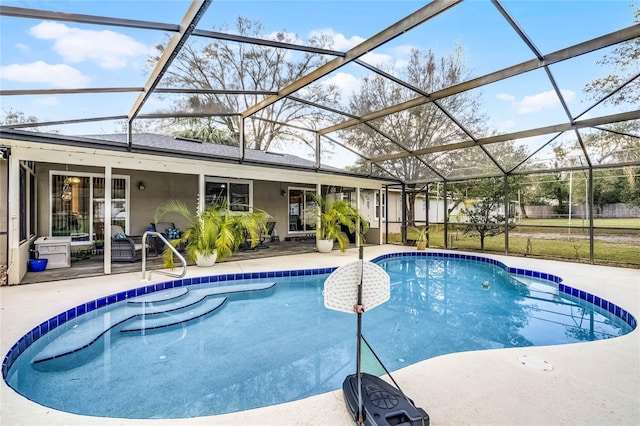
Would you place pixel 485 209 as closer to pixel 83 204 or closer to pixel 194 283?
pixel 194 283

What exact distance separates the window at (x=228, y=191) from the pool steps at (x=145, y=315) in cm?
530

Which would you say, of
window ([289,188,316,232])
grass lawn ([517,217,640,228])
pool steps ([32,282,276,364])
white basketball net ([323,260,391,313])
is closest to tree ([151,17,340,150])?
pool steps ([32,282,276,364])

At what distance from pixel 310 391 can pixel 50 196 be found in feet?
29.7

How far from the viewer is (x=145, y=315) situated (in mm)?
4770

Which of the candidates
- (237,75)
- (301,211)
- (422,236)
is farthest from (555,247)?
(237,75)

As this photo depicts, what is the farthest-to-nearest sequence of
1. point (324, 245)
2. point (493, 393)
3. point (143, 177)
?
point (324, 245) → point (143, 177) → point (493, 393)

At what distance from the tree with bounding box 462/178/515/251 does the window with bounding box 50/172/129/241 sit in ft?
37.6

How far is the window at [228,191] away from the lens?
11.0 meters

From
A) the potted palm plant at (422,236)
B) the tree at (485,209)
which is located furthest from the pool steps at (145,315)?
the tree at (485,209)

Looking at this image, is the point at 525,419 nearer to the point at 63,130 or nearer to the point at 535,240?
the point at 63,130

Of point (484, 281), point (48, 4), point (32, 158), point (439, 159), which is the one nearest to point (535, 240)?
point (439, 159)

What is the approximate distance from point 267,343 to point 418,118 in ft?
25.5

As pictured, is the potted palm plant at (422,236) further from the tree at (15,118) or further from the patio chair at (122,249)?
the tree at (15,118)

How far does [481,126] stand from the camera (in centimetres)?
827
